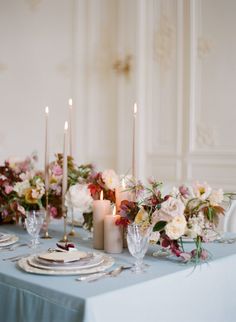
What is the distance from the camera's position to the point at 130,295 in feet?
4.46

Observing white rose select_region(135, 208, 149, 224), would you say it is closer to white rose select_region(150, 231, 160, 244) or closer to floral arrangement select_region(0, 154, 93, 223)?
white rose select_region(150, 231, 160, 244)

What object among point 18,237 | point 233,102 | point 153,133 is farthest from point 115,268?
point 153,133

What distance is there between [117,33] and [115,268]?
306 cm

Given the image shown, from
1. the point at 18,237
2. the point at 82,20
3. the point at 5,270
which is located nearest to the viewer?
the point at 5,270

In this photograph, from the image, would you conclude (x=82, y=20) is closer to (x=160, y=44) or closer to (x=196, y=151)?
(x=160, y=44)

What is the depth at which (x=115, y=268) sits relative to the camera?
1553 mm

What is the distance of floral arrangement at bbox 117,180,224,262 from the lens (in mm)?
1576

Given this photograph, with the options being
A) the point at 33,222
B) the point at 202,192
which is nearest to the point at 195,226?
the point at 202,192

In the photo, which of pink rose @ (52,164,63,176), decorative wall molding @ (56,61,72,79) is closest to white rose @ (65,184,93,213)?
pink rose @ (52,164,63,176)

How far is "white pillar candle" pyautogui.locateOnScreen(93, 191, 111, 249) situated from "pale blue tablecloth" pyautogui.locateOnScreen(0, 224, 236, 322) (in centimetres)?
12

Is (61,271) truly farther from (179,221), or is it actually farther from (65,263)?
(179,221)

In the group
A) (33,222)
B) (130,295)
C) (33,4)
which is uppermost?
(33,4)

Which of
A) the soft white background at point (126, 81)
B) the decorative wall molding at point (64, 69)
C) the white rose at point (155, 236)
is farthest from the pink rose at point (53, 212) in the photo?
the decorative wall molding at point (64, 69)

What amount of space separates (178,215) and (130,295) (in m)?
0.32
